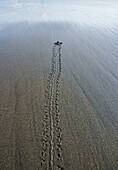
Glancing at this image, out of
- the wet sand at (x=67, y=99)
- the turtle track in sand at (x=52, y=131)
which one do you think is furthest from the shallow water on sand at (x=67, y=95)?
the turtle track in sand at (x=52, y=131)

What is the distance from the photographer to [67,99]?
13.7 feet

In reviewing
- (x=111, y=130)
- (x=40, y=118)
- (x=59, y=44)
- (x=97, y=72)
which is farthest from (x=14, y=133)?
(x=59, y=44)

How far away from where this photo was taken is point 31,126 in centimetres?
340

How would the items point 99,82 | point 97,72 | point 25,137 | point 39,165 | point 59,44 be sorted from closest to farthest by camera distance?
point 39,165
point 25,137
point 99,82
point 97,72
point 59,44

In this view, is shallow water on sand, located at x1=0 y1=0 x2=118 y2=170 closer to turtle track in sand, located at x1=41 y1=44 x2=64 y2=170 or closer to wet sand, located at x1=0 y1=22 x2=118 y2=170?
wet sand, located at x1=0 y1=22 x2=118 y2=170

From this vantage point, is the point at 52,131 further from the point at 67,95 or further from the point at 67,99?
the point at 67,95

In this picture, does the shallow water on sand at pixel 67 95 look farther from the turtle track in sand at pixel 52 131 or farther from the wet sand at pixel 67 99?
the turtle track in sand at pixel 52 131

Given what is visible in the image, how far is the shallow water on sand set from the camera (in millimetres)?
2928

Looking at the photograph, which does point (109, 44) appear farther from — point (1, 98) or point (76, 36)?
point (1, 98)

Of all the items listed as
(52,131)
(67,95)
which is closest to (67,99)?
(67,95)

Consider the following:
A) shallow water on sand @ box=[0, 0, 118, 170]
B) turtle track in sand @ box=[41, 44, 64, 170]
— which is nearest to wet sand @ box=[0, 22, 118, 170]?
shallow water on sand @ box=[0, 0, 118, 170]

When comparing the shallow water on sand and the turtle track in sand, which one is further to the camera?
the shallow water on sand

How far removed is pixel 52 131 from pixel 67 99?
47.6 inches

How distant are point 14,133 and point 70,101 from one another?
5.91 ft
